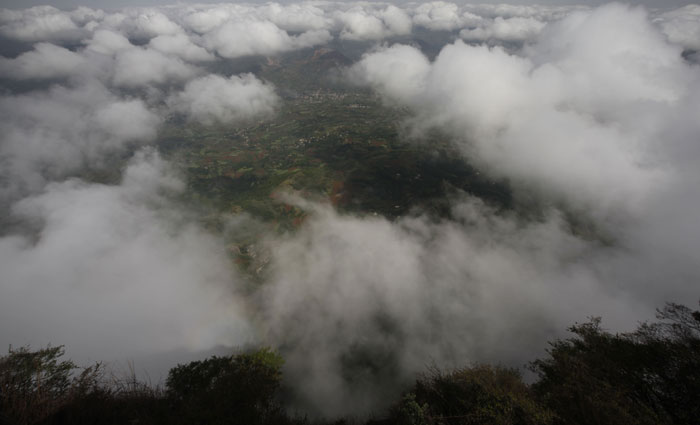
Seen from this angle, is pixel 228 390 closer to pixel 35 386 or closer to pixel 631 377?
pixel 35 386

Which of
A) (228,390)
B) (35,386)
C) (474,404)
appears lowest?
(474,404)

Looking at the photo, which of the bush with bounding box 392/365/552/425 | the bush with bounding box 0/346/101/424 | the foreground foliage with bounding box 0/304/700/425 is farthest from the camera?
the bush with bounding box 392/365/552/425

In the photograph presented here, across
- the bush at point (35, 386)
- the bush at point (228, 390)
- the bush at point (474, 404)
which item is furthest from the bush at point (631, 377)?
the bush at point (35, 386)

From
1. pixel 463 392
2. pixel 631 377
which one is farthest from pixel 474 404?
pixel 631 377

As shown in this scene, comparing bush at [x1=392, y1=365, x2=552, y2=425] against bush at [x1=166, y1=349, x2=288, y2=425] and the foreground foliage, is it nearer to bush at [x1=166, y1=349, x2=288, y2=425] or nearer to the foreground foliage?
the foreground foliage

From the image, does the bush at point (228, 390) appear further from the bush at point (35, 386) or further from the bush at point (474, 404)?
the bush at point (474, 404)

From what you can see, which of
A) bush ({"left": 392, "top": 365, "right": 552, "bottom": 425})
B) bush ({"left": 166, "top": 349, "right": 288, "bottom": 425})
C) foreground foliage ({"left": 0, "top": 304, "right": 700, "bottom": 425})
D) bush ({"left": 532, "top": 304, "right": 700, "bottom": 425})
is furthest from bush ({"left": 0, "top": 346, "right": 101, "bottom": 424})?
bush ({"left": 532, "top": 304, "right": 700, "bottom": 425})

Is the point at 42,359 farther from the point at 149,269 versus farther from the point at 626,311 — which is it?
the point at 626,311

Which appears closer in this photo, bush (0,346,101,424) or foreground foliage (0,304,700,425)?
bush (0,346,101,424)

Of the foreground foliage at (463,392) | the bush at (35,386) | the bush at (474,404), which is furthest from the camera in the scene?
the bush at (474,404)
